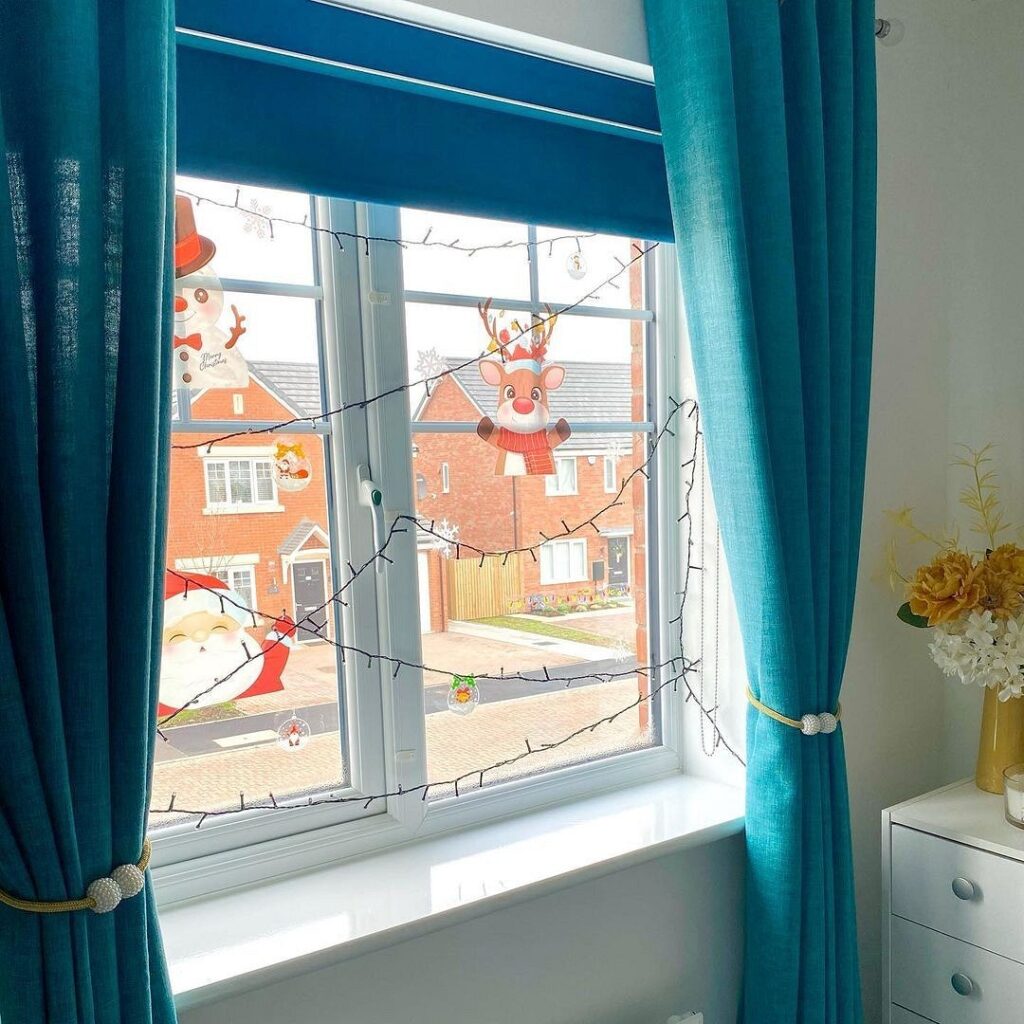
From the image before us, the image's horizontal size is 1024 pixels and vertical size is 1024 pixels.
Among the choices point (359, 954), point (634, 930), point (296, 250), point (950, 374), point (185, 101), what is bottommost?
point (634, 930)

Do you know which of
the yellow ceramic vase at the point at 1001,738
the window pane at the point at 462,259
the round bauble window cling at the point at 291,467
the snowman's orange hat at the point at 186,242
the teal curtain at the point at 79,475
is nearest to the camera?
the teal curtain at the point at 79,475

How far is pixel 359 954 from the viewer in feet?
3.81

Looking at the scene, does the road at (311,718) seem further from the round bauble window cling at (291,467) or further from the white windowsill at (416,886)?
the round bauble window cling at (291,467)

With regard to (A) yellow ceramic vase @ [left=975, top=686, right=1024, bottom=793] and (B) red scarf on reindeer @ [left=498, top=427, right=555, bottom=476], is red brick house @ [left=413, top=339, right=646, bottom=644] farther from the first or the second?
(A) yellow ceramic vase @ [left=975, top=686, right=1024, bottom=793]

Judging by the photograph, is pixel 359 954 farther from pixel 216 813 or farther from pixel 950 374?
pixel 950 374

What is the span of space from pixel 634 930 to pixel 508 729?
396 mm

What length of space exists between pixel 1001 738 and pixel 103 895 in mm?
1582

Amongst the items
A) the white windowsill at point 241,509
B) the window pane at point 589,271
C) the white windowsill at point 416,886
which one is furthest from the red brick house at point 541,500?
the white windowsill at point 416,886

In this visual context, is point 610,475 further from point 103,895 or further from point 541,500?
point 103,895

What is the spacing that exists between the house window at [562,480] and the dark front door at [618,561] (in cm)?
14

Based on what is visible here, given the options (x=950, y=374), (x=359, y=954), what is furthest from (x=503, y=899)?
(x=950, y=374)

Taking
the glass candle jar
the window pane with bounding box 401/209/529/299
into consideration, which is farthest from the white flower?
the window pane with bounding box 401/209/529/299

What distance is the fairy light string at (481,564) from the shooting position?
4.30 feet

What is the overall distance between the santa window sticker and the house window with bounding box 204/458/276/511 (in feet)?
0.38
